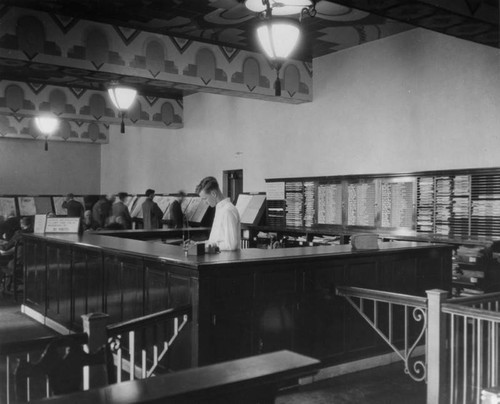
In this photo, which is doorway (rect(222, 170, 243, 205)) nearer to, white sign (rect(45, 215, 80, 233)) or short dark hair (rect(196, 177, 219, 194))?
white sign (rect(45, 215, 80, 233))

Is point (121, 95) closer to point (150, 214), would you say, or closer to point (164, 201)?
point (150, 214)

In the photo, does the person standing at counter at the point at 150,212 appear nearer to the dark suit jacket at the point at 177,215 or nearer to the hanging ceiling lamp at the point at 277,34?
the dark suit jacket at the point at 177,215

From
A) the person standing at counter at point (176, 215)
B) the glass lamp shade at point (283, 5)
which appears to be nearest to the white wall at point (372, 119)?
the person standing at counter at point (176, 215)

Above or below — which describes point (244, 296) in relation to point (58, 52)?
below

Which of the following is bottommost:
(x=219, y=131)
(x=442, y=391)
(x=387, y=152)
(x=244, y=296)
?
(x=442, y=391)

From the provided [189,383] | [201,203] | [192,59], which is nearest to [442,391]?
[189,383]

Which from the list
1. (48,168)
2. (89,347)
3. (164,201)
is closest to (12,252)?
(164,201)

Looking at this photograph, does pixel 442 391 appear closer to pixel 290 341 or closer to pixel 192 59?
pixel 290 341

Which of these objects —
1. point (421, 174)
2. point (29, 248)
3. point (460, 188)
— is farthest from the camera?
point (29, 248)

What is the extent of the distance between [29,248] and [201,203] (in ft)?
15.8

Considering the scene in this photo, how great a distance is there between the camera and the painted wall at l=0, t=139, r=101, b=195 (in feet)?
53.9

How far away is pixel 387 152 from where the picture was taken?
839 cm

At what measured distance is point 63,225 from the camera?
308 inches

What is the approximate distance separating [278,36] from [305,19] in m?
3.26
